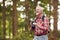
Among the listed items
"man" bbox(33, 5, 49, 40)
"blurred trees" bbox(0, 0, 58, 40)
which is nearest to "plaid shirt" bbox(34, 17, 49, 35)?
"man" bbox(33, 5, 49, 40)

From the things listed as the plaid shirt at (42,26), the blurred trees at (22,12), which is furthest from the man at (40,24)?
the blurred trees at (22,12)

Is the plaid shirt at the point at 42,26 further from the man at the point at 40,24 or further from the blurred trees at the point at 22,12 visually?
the blurred trees at the point at 22,12

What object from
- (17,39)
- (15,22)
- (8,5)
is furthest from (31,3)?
(17,39)

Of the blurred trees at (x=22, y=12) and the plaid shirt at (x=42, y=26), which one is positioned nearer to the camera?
the plaid shirt at (x=42, y=26)

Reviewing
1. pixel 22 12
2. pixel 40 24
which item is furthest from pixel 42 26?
pixel 22 12

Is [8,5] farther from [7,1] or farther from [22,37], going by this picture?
[22,37]

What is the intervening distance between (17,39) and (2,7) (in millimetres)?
10246

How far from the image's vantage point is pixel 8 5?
27609mm

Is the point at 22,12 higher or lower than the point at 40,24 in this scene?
lower

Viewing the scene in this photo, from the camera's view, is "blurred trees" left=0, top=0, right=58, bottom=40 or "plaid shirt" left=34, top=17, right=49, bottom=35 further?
"blurred trees" left=0, top=0, right=58, bottom=40

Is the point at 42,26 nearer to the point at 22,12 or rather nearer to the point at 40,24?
the point at 40,24

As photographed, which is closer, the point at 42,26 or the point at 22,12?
the point at 42,26

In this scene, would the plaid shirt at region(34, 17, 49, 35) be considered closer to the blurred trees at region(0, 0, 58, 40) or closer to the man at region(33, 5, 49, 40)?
the man at region(33, 5, 49, 40)

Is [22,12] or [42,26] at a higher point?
[42,26]
